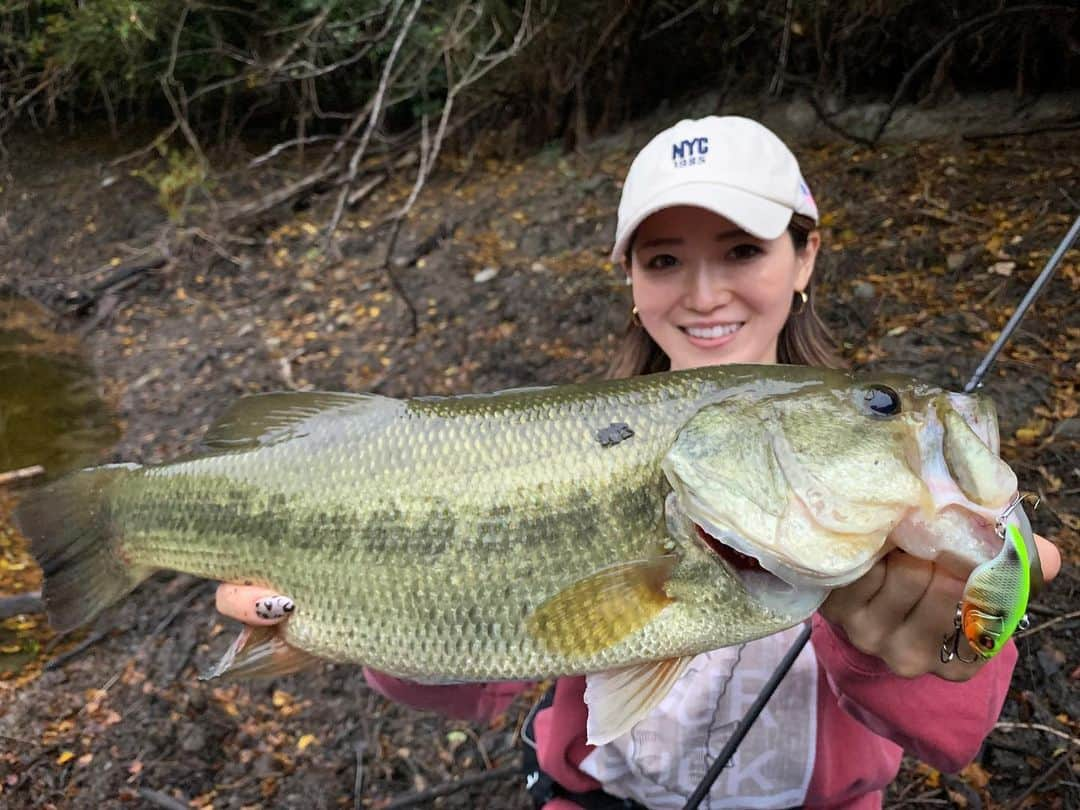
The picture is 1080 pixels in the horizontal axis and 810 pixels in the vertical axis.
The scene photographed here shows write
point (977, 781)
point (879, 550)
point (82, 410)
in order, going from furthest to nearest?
1. point (82, 410)
2. point (977, 781)
3. point (879, 550)

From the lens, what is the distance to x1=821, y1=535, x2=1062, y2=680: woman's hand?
1.36 meters

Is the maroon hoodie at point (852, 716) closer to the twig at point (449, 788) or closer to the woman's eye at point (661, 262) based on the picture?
the twig at point (449, 788)

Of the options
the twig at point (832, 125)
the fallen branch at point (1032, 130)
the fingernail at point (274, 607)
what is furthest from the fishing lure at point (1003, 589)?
the twig at point (832, 125)

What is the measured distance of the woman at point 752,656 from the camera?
1.48 m

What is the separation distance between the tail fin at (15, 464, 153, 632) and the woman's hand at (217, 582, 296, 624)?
37 centimetres

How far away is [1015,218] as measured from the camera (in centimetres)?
488

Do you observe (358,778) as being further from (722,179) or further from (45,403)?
(45,403)

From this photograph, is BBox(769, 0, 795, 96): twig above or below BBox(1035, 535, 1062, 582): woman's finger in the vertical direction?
above

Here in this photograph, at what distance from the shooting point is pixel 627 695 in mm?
1495

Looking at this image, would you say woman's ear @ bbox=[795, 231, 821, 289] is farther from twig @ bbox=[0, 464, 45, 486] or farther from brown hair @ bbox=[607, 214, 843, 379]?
twig @ bbox=[0, 464, 45, 486]

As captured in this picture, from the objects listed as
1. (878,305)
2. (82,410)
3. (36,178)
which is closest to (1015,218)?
(878,305)

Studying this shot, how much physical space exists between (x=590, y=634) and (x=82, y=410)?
5.99 metres

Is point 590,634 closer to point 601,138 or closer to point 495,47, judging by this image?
point 601,138

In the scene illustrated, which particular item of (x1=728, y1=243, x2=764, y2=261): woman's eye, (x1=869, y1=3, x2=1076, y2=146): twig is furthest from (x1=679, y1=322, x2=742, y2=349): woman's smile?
(x1=869, y1=3, x2=1076, y2=146): twig
